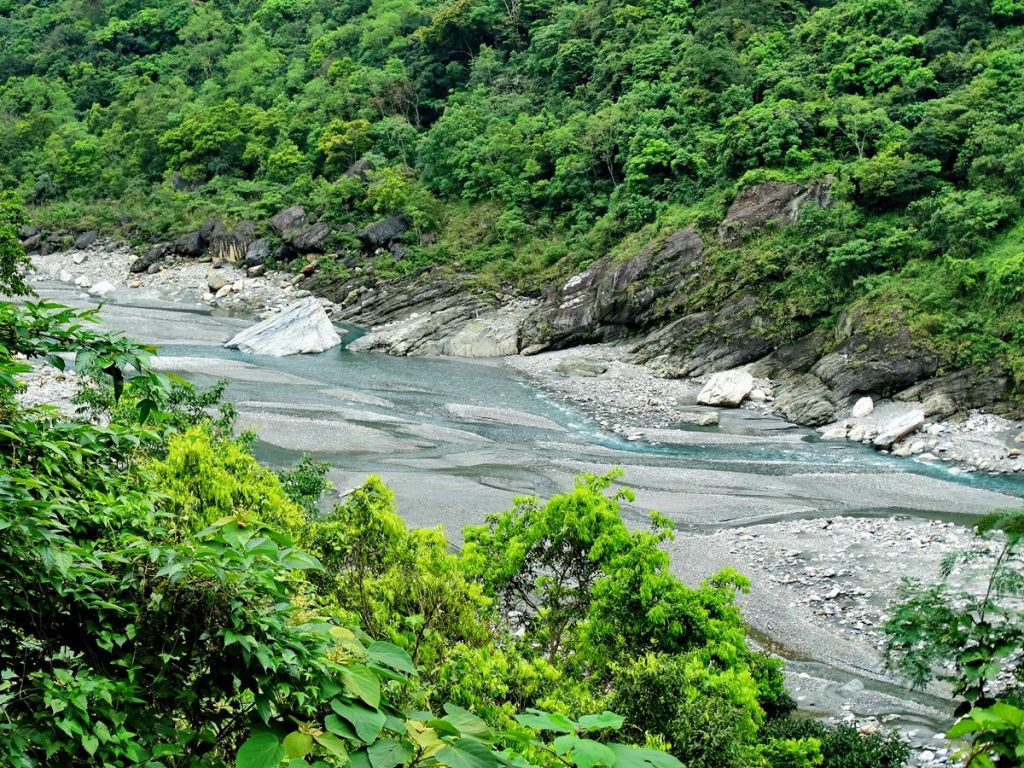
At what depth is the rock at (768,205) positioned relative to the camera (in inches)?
1706

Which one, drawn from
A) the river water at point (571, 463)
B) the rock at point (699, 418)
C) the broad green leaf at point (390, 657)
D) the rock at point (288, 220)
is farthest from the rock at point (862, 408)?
the rock at point (288, 220)

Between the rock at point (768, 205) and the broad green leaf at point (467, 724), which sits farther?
the rock at point (768, 205)

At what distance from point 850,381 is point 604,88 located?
122 ft

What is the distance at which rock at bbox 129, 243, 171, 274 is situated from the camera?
67.5m

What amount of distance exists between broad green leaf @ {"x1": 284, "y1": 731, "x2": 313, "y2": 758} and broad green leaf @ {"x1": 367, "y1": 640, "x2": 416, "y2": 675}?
1.63ft

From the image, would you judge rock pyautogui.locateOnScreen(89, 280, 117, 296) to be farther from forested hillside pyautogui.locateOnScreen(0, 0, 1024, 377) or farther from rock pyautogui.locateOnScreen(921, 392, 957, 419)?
rock pyautogui.locateOnScreen(921, 392, 957, 419)

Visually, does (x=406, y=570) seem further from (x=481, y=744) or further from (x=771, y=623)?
(x=771, y=623)

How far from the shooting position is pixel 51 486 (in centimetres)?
415

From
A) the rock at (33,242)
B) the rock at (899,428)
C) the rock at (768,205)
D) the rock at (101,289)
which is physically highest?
the rock at (768,205)

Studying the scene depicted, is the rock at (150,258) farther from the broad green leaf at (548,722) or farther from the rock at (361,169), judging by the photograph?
the broad green leaf at (548,722)

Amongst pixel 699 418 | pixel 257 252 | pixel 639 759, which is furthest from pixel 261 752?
pixel 257 252

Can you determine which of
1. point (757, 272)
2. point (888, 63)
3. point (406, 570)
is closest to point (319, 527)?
point (406, 570)

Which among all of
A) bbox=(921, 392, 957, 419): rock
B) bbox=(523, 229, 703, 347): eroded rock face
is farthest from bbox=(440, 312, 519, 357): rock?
bbox=(921, 392, 957, 419): rock

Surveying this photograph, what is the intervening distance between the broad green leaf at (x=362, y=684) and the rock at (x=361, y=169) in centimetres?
6826
